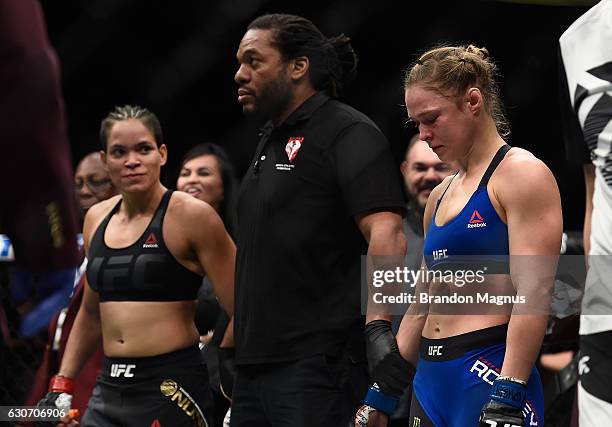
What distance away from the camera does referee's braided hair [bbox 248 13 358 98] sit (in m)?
2.81

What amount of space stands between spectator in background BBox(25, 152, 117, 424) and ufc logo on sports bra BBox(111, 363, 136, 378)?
37 cm

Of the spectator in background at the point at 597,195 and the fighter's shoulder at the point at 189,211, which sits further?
the fighter's shoulder at the point at 189,211

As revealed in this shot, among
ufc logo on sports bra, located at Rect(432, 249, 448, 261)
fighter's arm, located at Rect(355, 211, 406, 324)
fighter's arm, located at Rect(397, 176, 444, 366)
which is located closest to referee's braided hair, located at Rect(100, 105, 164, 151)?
fighter's arm, located at Rect(355, 211, 406, 324)

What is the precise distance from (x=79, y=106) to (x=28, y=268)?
11.4ft

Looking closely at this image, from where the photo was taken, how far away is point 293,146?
270cm

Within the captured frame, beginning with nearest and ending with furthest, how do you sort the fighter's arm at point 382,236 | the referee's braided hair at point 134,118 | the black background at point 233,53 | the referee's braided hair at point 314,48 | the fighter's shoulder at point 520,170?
the fighter's shoulder at point 520,170 < the fighter's arm at point 382,236 < the referee's braided hair at point 314,48 < the referee's braided hair at point 134,118 < the black background at point 233,53

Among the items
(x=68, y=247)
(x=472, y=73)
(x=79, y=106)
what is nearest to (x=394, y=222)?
(x=472, y=73)

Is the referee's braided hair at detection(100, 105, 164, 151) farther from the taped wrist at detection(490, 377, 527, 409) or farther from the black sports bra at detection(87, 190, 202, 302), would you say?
the taped wrist at detection(490, 377, 527, 409)

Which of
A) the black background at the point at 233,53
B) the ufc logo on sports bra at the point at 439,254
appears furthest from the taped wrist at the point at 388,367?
the black background at the point at 233,53

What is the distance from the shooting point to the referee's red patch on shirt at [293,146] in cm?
268

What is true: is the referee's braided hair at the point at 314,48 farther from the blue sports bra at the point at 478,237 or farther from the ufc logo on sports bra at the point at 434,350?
the ufc logo on sports bra at the point at 434,350

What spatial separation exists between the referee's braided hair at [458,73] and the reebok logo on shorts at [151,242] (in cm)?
103

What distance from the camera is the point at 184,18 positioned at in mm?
3994

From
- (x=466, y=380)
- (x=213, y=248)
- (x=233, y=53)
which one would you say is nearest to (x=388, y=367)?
(x=466, y=380)
